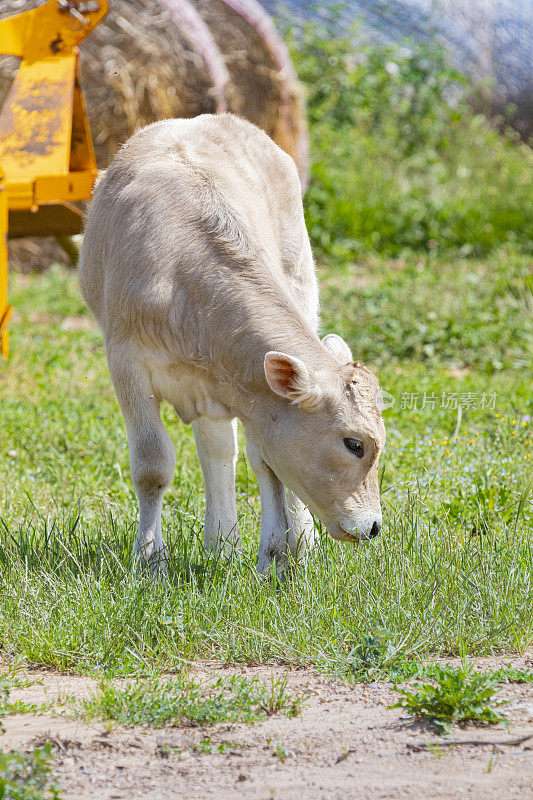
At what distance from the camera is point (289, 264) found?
495 cm

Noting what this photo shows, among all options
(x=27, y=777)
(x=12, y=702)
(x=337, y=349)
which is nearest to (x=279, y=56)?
(x=337, y=349)

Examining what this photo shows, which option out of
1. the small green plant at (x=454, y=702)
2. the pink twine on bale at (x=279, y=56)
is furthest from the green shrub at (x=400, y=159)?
the small green plant at (x=454, y=702)

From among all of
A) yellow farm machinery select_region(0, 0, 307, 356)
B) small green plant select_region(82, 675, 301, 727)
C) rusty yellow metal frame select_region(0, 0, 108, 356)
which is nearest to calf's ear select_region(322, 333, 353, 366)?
small green plant select_region(82, 675, 301, 727)

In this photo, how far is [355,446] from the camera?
4.00 meters

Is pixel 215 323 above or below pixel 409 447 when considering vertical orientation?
above

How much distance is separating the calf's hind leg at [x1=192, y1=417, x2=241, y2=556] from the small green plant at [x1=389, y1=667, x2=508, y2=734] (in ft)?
6.11

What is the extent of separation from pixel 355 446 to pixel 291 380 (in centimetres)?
36

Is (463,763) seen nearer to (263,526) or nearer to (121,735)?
(121,735)

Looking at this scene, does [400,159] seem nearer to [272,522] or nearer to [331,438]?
[272,522]

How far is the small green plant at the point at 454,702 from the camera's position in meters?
3.20

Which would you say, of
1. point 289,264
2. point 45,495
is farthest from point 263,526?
point 45,495

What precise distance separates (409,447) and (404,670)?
2.48m

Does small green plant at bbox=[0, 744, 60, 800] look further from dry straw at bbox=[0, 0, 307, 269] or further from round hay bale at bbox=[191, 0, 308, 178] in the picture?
round hay bale at bbox=[191, 0, 308, 178]

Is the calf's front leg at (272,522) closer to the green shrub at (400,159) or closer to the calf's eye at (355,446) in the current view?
the calf's eye at (355,446)
